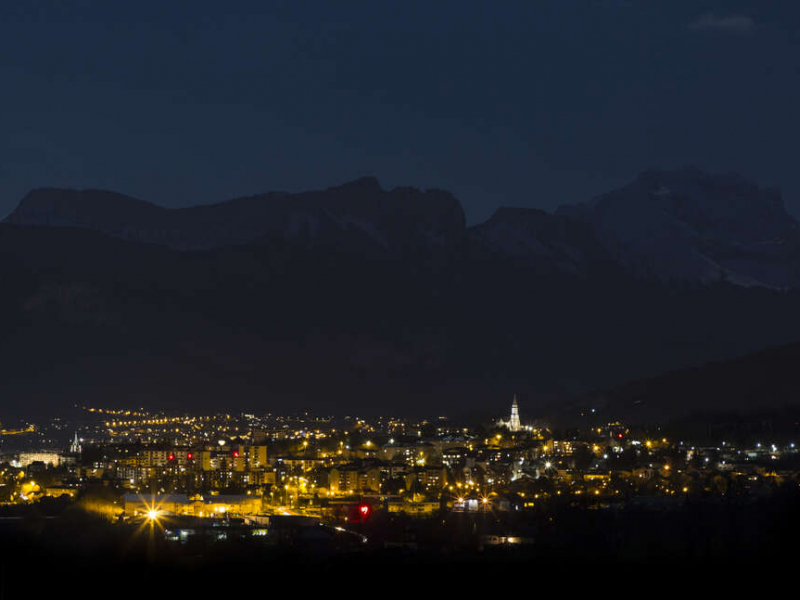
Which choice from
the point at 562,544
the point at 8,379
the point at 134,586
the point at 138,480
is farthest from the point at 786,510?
the point at 8,379

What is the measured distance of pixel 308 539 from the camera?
47406 mm

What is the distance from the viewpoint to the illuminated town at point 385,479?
185 feet

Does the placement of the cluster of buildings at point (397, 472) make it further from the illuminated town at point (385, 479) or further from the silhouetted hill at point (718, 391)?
the silhouetted hill at point (718, 391)

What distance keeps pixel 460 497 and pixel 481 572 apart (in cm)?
3068

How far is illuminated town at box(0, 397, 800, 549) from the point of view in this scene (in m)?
56.4

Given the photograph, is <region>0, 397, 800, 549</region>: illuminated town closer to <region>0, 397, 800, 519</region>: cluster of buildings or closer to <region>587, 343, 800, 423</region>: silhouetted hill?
<region>0, 397, 800, 519</region>: cluster of buildings

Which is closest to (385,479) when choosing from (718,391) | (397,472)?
(397,472)

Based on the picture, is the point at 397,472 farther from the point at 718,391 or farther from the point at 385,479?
the point at 718,391

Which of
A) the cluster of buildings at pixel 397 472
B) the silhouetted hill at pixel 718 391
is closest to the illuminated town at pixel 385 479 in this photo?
the cluster of buildings at pixel 397 472

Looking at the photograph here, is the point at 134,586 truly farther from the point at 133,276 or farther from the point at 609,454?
the point at 133,276

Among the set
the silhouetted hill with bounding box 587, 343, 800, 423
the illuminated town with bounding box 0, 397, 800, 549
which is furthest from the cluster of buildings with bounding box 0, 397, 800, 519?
the silhouetted hill with bounding box 587, 343, 800, 423

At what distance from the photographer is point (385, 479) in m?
78.5

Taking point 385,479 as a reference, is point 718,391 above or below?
above

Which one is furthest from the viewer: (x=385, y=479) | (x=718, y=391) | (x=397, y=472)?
(x=718, y=391)
